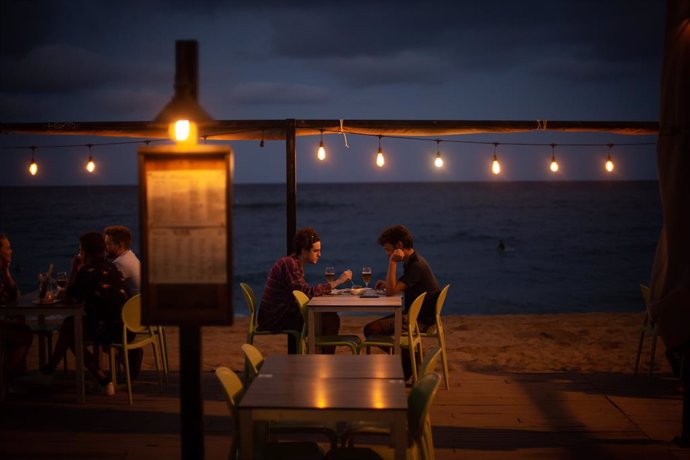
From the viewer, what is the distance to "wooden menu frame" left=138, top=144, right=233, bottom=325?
9.32ft

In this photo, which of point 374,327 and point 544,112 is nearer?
point 374,327

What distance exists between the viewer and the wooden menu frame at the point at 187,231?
9.32 ft

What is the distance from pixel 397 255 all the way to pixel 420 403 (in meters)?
3.13

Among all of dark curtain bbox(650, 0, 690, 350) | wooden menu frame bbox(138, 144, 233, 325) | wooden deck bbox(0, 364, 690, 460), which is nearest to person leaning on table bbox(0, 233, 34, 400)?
wooden deck bbox(0, 364, 690, 460)

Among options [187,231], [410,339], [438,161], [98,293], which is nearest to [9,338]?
[98,293]

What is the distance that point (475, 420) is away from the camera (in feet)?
16.9

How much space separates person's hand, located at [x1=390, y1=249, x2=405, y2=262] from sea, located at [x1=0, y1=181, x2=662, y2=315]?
296 inches

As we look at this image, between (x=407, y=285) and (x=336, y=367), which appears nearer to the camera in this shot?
(x=336, y=367)

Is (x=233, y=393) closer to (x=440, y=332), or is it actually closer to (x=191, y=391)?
(x=191, y=391)

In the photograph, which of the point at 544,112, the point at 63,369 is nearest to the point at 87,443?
the point at 63,369

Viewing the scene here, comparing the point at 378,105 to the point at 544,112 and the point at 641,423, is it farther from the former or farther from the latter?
the point at 641,423

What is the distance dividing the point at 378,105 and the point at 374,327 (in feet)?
120

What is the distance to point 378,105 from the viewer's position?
41656 millimetres

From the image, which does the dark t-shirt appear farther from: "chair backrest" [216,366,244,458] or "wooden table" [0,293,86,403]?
"chair backrest" [216,366,244,458]
